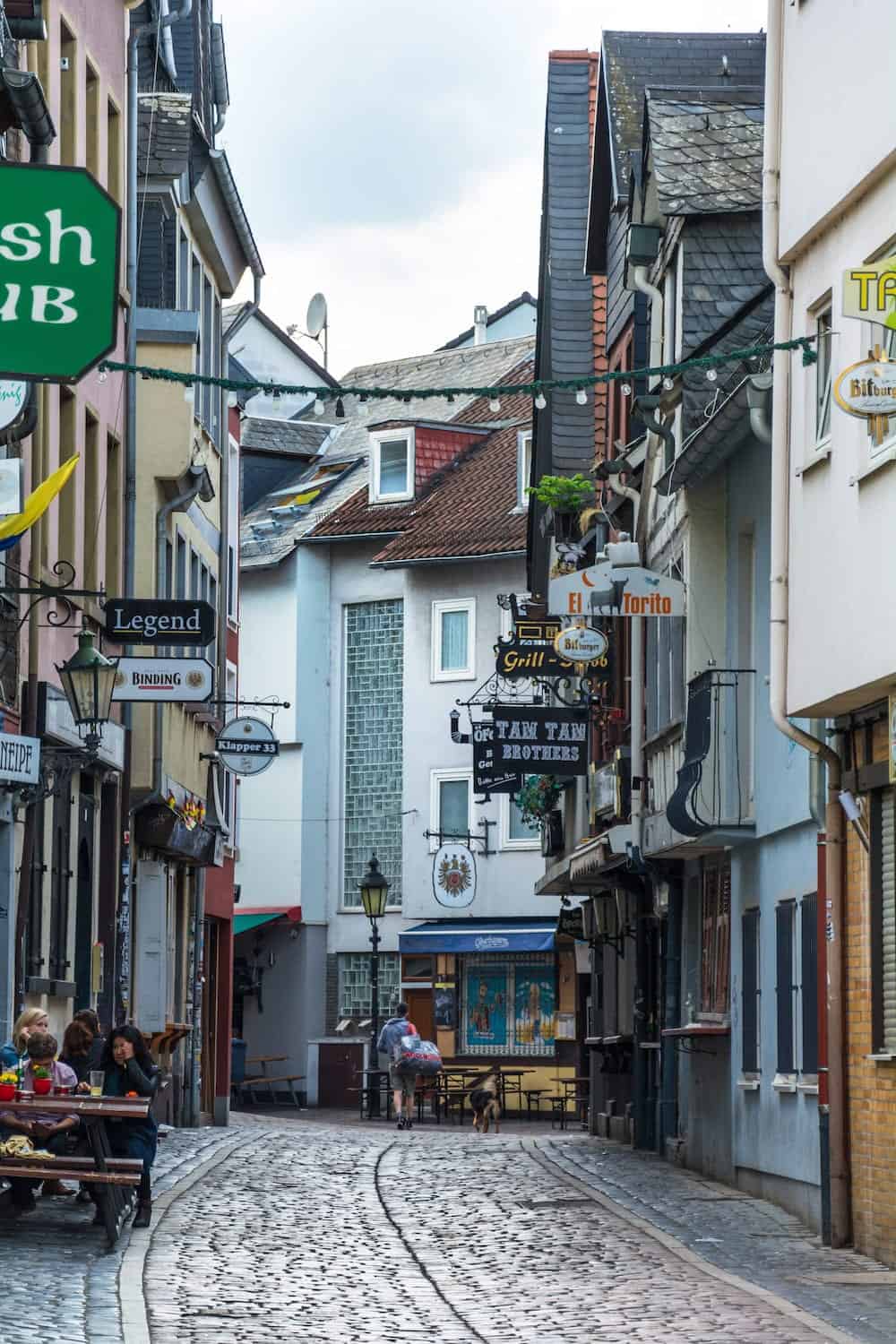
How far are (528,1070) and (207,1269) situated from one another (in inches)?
1266

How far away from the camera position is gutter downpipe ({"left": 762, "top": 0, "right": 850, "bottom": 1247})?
16.2 m

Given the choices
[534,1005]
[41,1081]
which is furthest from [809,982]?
[534,1005]

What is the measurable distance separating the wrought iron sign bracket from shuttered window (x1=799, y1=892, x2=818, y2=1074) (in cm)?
3059

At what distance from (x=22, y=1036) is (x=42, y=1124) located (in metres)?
2.54

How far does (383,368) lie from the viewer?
61.4m

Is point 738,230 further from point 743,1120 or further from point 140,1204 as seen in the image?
point 140,1204

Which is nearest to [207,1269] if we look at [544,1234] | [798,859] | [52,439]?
[544,1234]

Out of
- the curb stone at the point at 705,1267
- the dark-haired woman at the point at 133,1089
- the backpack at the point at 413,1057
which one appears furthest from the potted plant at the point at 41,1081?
the backpack at the point at 413,1057

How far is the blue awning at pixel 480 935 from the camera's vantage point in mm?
46625

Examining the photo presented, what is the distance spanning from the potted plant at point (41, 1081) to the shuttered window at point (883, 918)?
5.20 metres

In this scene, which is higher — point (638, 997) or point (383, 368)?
point (383, 368)

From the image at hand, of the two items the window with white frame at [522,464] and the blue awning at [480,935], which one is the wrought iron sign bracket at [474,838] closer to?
the blue awning at [480,935]

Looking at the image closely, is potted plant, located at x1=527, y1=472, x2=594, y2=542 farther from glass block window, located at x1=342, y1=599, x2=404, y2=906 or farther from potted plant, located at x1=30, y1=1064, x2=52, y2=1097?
glass block window, located at x1=342, y1=599, x2=404, y2=906

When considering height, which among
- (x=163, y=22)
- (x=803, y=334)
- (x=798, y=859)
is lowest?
(x=798, y=859)
